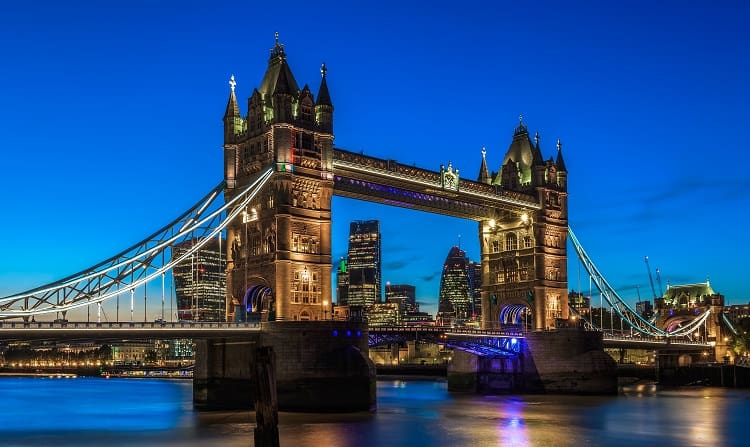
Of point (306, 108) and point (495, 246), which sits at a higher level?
point (306, 108)

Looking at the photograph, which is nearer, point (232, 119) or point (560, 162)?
point (232, 119)

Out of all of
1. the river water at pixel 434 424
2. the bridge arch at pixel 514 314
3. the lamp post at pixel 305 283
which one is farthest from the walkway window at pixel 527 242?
the lamp post at pixel 305 283

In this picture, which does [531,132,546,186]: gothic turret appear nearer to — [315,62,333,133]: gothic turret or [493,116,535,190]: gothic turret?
[493,116,535,190]: gothic turret

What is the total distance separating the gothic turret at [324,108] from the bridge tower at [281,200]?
0.07m

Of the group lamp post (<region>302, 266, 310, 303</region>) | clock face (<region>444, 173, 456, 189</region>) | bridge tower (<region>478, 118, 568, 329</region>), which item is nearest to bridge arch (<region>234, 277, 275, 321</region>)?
lamp post (<region>302, 266, 310, 303</region>)

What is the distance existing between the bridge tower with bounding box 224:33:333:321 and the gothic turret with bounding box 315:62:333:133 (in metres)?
0.07

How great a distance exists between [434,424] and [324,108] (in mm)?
24531

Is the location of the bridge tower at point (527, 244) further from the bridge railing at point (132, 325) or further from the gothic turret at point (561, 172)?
the bridge railing at point (132, 325)

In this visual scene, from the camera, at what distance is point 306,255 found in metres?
65.9

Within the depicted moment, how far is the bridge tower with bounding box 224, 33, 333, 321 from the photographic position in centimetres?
6488

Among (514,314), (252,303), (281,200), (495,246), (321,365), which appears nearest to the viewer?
(321,365)

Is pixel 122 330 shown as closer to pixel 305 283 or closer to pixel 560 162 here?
pixel 305 283

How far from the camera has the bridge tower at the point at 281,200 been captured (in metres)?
64.9

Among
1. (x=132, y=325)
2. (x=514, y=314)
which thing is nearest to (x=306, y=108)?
(x=132, y=325)
